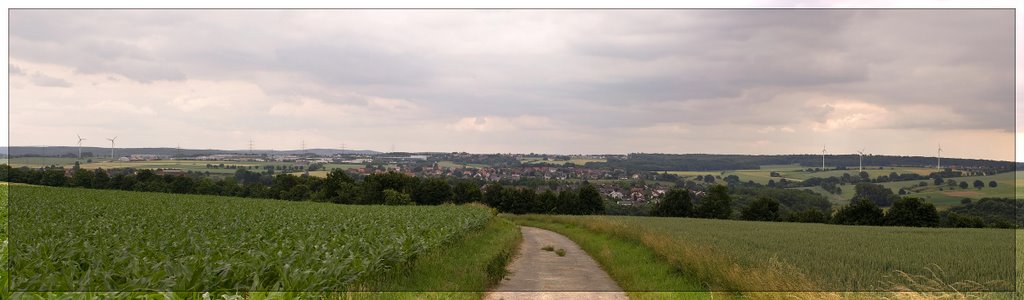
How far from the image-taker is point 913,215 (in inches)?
2415

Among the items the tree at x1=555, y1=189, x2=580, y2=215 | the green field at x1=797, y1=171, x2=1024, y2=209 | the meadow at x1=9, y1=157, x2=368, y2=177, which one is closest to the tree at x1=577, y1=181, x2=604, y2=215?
the tree at x1=555, y1=189, x2=580, y2=215

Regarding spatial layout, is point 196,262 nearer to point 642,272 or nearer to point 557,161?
point 642,272

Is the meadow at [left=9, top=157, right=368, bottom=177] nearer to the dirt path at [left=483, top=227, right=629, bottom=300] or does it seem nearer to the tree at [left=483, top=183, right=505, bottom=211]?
the tree at [left=483, top=183, right=505, bottom=211]

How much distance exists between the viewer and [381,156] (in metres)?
110

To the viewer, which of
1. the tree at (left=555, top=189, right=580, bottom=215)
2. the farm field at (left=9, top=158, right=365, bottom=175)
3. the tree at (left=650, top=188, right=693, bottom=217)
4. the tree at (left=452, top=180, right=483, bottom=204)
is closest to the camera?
the farm field at (left=9, top=158, right=365, bottom=175)

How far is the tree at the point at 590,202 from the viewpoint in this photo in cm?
8944

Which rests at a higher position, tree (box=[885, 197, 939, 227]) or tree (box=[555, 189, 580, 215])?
tree (box=[885, 197, 939, 227])

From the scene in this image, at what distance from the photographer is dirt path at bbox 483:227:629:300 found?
13.1 m

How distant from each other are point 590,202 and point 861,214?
37.3 metres

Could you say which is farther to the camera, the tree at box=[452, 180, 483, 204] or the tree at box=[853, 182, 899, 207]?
the tree at box=[452, 180, 483, 204]

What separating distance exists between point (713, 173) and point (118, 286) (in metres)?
91.2

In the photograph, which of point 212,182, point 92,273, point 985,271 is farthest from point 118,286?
point 212,182

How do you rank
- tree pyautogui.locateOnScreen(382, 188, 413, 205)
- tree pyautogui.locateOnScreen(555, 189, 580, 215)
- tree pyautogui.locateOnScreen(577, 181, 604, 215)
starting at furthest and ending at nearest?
tree pyautogui.locateOnScreen(555, 189, 580, 215) → tree pyautogui.locateOnScreen(577, 181, 604, 215) → tree pyautogui.locateOnScreen(382, 188, 413, 205)

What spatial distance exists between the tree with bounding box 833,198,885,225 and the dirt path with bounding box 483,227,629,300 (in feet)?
179
